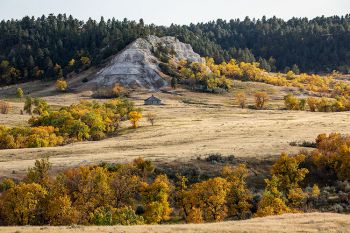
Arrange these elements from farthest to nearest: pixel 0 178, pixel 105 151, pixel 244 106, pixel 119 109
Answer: pixel 244 106
pixel 119 109
pixel 105 151
pixel 0 178

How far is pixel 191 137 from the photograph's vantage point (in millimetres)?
101062

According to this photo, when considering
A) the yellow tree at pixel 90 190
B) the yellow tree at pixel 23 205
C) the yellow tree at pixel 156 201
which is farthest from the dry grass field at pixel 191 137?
the yellow tree at pixel 156 201

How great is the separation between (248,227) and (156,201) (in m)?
22.6

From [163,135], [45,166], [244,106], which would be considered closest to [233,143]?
[163,135]

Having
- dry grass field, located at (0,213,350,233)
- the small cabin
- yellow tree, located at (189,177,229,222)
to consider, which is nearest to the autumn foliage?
the small cabin

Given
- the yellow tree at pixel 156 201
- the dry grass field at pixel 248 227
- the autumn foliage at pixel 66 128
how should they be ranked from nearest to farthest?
the dry grass field at pixel 248 227, the yellow tree at pixel 156 201, the autumn foliage at pixel 66 128

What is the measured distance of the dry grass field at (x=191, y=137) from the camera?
79.2 m

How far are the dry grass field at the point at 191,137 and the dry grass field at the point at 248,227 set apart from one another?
3386 centimetres

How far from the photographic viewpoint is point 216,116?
144500 mm

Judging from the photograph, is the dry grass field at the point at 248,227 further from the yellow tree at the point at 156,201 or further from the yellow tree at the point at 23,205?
the yellow tree at the point at 156,201

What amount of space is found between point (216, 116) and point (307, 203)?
84.2 meters

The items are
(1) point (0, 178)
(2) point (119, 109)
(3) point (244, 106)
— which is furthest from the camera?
(3) point (244, 106)

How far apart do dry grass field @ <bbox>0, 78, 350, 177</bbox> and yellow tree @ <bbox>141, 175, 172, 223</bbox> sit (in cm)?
1525

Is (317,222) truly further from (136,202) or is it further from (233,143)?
(233,143)
